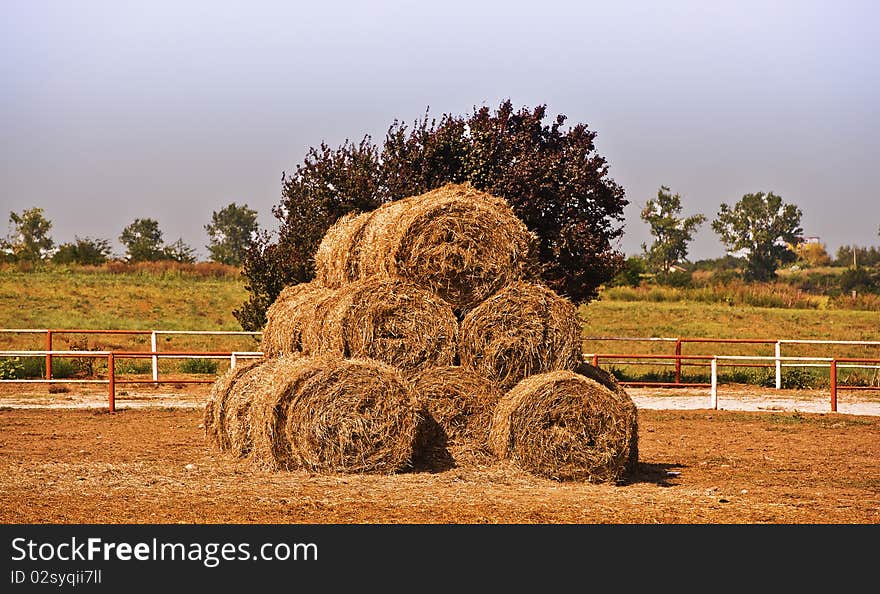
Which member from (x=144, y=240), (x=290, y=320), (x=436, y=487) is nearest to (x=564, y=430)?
(x=436, y=487)

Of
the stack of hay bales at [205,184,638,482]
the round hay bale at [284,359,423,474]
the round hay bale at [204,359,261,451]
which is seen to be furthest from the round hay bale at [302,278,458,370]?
the round hay bale at [204,359,261,451]

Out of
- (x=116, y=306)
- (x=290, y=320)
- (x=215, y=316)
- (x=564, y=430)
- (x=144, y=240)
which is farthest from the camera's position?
A: (x=144, y=240)

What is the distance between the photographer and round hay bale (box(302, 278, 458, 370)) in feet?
36.4

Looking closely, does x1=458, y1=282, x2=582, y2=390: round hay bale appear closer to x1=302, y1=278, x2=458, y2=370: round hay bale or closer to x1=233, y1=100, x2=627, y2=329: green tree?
x1=302, y1=278, x2=458, y2=370: round hay bale

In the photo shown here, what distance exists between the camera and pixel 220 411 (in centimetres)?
1248

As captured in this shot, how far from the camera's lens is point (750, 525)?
830 centimetres

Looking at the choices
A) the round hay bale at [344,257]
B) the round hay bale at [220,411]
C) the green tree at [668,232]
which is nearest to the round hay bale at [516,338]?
the round hay bale at [344,257]

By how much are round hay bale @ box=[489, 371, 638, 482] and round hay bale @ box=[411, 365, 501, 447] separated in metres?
0.33

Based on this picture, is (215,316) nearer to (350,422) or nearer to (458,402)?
(458,402)

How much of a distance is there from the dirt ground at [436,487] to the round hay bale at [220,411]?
0.18 meters

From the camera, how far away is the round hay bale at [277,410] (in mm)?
10406

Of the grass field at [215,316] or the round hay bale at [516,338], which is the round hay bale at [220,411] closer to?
the round hay bale at [516,338]

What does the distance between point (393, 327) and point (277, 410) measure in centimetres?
143

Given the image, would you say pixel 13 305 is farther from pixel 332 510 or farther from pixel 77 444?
pixel 332 510
